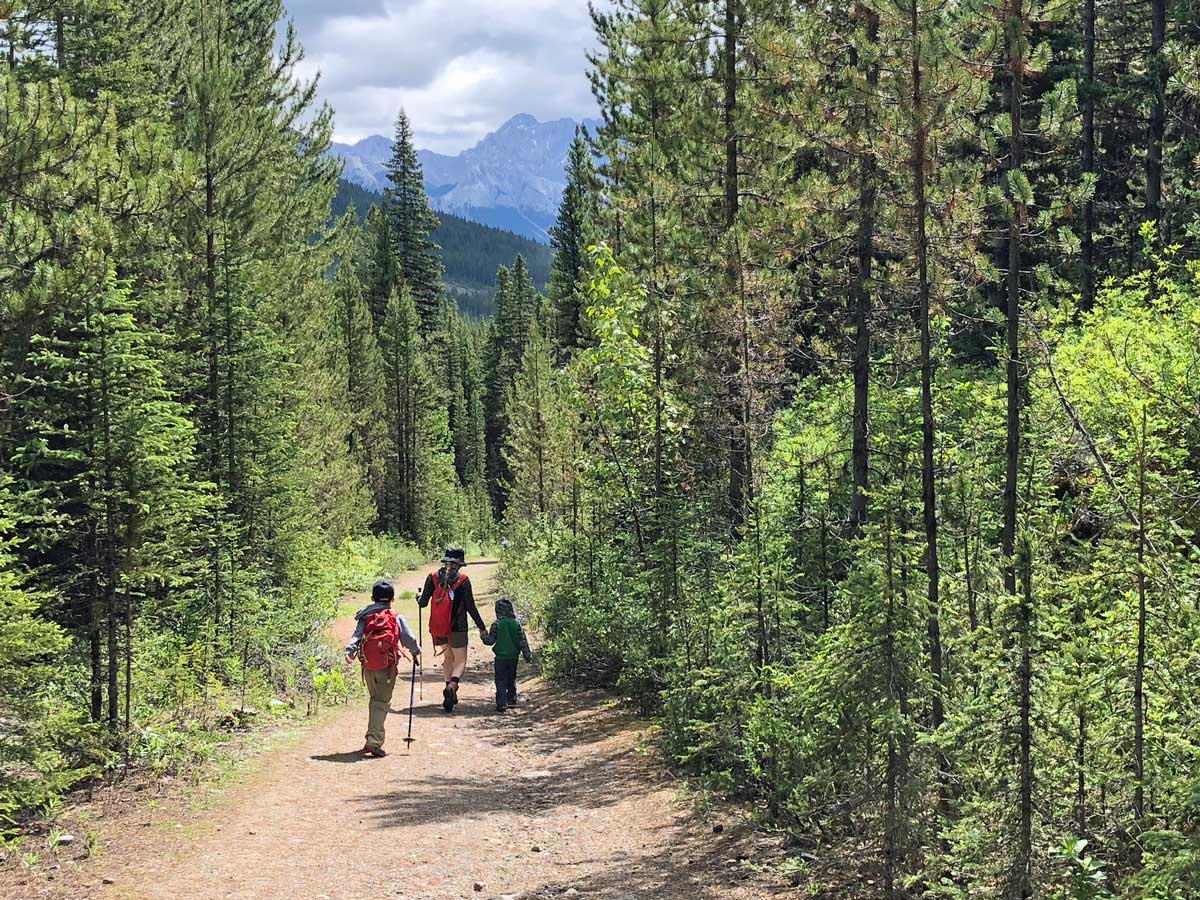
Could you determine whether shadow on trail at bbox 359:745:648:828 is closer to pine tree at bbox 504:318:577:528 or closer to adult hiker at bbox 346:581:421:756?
adult hiker at bbox 346:581:421:756

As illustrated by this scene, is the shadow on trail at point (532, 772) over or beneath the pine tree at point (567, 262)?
beneath

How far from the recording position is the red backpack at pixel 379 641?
9.64 m

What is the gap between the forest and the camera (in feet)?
16.4

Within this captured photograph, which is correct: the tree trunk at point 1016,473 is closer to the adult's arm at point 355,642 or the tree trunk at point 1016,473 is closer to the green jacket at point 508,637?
the adult's arm at point 355,642

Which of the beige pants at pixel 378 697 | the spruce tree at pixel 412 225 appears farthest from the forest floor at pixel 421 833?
the spruce tree at pixel 412 225

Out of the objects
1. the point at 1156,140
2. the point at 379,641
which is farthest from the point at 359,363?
the point at 379,641

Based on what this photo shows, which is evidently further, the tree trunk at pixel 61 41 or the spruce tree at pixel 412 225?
the spruce tree at pixel 412 225

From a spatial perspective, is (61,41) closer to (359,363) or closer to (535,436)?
(535,436)

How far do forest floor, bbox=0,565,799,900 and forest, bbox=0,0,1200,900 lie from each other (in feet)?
1.84

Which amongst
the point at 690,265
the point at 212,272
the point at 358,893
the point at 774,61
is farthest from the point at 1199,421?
the point at 212,272

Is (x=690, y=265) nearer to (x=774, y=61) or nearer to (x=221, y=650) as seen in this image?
(x=774, y=61)

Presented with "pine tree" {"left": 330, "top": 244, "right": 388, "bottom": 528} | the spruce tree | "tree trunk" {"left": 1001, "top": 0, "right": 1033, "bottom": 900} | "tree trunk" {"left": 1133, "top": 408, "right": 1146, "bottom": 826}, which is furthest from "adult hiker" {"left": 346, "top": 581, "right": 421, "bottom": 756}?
the spruce tree

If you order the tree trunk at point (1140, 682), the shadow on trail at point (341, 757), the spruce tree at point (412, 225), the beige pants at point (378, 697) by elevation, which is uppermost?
the spruce tree at point (412, 225)

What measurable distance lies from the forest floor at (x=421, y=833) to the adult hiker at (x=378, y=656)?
353mm
